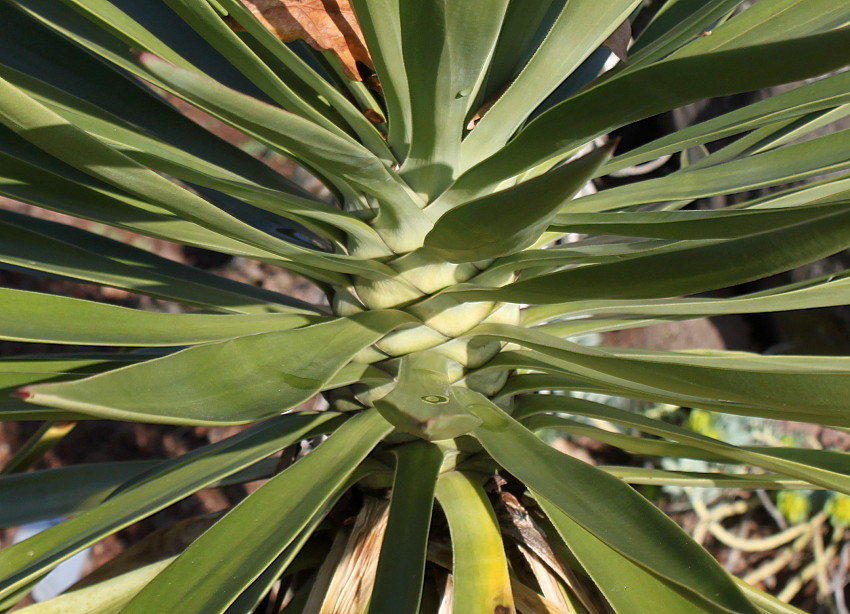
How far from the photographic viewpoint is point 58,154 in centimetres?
51

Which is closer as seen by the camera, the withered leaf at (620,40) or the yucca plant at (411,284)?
the yucca plant at (411,284)

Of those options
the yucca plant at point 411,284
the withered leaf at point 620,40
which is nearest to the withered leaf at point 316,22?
the yucca plant at point 411,284

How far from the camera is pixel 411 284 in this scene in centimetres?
64

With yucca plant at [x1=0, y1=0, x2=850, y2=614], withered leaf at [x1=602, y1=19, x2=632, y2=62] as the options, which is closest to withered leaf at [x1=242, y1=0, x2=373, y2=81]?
yucca plant at [x1=0, y1=0, x2=850, y2=614]

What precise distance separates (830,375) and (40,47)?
31.7 inches

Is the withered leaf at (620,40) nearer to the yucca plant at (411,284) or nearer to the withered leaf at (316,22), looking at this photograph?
the yucca plant at (411,284)

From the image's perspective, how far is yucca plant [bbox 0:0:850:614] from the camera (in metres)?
0.47

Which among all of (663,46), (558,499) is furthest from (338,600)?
(663,46)

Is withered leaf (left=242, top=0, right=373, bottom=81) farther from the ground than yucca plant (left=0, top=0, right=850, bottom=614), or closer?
farther from the ground

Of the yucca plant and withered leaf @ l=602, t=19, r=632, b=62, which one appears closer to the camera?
the yucca plant

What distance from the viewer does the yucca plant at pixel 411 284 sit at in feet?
1.54

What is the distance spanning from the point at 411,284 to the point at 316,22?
0.91 feet

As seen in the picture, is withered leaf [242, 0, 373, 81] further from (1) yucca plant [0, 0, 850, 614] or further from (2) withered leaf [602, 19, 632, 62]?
(2) withered leaf [602, 19, 632, 62]

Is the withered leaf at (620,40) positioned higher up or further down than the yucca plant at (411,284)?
higher up
